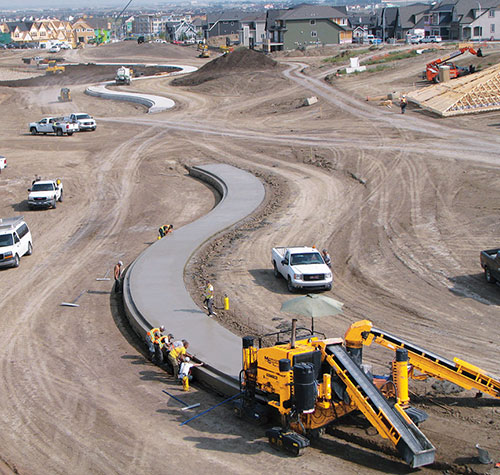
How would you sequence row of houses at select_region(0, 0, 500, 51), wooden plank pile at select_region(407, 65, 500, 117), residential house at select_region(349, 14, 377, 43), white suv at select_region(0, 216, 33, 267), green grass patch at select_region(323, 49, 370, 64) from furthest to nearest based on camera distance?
residential house at select_region(349, 14, 377, 43) → row of houses at select_region(0, 0, 500, 51) → green grass patch at select_region(323, 49, 370, 64) → wooden plank pile at select_region(407, 65, 500, 117) → white suv at select_region(0, 216, 33, 267)

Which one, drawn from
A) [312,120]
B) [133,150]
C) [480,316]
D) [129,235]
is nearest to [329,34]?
[312,120]

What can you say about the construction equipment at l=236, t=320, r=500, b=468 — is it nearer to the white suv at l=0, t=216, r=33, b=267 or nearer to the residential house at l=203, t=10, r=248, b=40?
the white suv at l=0, t=216, r=33, b=267

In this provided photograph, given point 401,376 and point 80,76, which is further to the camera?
point 80,76

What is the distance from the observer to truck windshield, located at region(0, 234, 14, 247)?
29328mm

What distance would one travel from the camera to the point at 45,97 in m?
84.1

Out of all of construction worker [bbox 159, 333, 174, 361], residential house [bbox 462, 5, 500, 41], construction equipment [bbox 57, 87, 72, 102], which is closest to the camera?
construction worker [bbox 159, 333, 174, 361]

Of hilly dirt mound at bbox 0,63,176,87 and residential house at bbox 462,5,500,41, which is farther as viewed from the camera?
residential house at bbox 462,5,500,41

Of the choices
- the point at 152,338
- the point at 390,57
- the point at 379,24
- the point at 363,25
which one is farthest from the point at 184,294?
the point at 363,25

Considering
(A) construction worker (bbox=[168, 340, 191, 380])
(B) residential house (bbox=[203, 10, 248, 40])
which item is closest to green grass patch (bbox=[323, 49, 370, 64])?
(A) construction worker (bbox=[168, 340, 191, 380])

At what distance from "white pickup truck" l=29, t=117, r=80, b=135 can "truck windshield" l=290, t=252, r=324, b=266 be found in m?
39.2

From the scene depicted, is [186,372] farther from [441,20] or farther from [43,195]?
[441,20]

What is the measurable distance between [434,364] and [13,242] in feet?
66.2

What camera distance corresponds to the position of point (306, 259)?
25281 mm

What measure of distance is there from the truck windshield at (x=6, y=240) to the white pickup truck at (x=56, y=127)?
3150cm
